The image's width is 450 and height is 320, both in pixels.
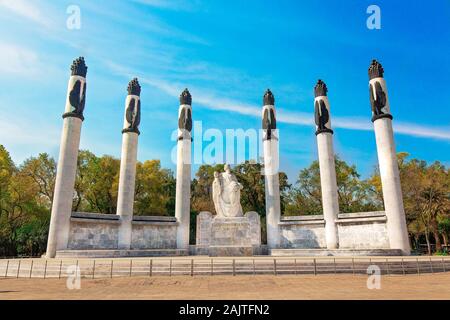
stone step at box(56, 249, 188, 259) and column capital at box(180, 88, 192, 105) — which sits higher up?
column capital at box(180, 88, 192, 105)

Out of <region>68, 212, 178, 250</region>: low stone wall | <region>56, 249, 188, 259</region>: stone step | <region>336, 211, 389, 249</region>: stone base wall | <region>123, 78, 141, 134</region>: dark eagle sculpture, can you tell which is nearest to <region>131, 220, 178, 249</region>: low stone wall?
<region>68, 212, 178, 250</region>: low stone wall

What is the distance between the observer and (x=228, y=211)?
1027 inches

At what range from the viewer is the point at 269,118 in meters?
34.0

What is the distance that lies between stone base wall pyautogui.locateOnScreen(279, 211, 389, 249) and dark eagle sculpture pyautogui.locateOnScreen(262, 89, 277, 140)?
10.1m

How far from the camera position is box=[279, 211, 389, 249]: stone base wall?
26.3 m

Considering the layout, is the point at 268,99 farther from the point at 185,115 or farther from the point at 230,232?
the point at 230,232

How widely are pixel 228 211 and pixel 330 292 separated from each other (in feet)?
54.6

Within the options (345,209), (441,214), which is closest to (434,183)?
(441,214)

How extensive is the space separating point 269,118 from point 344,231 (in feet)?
47.9

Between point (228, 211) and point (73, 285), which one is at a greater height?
point (228, 211)

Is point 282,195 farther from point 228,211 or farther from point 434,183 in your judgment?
point 228,211

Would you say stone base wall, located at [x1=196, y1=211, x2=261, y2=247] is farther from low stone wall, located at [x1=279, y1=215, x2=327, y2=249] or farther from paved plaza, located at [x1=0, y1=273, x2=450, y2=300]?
paved plaza, located at [x1=0, y1=273, x2=450, y2=300]

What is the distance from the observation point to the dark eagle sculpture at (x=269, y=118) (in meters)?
33.7

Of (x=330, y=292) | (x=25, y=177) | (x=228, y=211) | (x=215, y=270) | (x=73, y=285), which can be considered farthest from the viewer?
(x=25, y=177)
